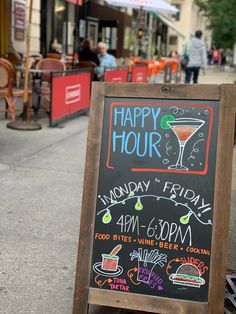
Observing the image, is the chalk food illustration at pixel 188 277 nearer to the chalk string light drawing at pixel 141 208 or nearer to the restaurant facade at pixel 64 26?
the chalk string light drawing at pixel 141 208

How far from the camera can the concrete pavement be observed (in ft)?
10.2

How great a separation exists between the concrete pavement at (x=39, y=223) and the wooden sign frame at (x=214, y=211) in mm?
353

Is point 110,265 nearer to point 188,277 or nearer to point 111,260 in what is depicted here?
point 111,260

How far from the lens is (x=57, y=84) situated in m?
8.22

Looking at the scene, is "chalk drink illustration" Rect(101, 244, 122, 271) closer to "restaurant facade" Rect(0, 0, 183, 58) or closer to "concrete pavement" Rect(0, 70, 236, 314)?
"concrete pavement" Rect(0, 70, 236, 314)

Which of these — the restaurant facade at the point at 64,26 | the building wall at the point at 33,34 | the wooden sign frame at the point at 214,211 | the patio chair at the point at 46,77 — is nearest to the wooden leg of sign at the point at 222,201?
the wooden sign frame at the point at 214,211

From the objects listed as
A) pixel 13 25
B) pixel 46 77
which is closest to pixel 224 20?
pixel 13 25

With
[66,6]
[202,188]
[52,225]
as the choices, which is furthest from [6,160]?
[66,6]

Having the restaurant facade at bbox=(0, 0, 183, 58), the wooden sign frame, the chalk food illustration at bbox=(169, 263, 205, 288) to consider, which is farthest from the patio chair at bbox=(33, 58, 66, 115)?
the chalk food illustration at bbox=(169, 263, 205, 288)

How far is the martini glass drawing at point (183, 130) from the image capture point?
8.57ft

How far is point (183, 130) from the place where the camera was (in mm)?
2617

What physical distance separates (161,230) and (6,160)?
159 inches

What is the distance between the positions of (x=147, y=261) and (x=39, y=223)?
6.10 ft

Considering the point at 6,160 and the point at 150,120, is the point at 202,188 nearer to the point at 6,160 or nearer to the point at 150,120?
the point at 150,120
